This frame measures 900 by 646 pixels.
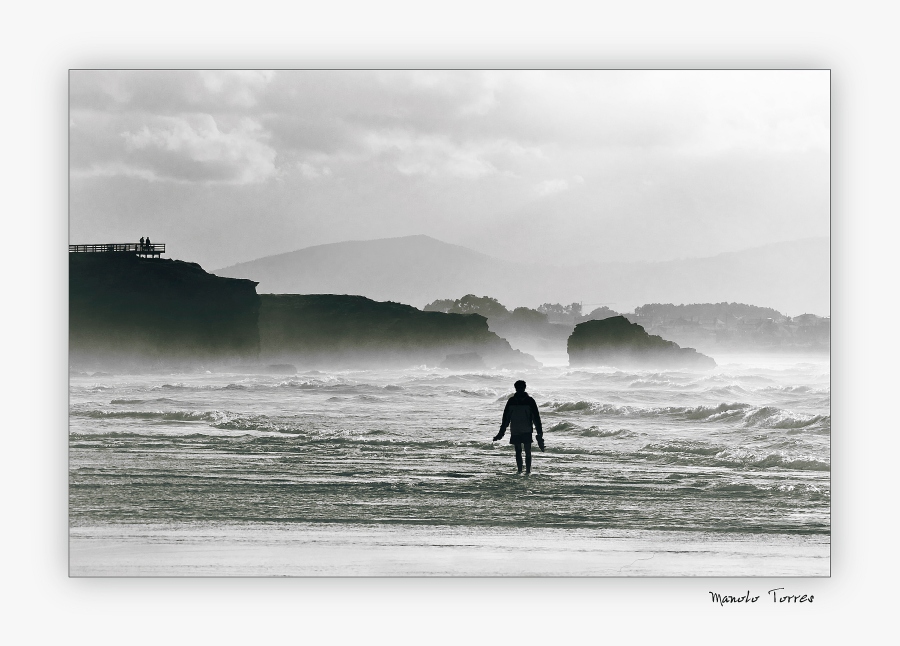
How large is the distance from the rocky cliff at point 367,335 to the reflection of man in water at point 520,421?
290mm

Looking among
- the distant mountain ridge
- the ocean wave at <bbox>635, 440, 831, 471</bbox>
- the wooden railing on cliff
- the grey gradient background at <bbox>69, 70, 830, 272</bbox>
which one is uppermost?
the grey gradient background at <bbox>69, 70, 830, 272</bbox>

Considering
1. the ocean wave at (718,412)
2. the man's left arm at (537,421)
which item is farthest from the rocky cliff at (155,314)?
the ocean wave at (718,412)

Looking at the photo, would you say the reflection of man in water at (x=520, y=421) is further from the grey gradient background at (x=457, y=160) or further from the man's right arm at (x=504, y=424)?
the grey gradient background at (x=457, y=160)

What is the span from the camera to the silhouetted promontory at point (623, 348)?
5.98 m

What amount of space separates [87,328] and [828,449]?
5459 mm

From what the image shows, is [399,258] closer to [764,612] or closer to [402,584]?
[402,584]

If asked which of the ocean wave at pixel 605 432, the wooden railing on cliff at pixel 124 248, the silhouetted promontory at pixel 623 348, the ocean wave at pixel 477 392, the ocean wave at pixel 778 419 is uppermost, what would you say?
the wooden railing on cliff at pixel 124 248

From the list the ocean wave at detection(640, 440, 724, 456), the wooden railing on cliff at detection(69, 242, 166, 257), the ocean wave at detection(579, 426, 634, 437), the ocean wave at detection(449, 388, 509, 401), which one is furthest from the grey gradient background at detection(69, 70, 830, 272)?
the ocean wave at detection(640, 440, 724, 456)

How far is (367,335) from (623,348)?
1.92m

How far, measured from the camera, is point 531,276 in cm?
602

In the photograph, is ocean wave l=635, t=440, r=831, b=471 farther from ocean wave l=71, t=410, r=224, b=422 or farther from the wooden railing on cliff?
the wooden railing on cliff

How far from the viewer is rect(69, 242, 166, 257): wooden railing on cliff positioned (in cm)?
582

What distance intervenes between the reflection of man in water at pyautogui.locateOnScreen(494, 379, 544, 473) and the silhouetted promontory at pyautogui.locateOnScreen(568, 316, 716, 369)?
45 cm
